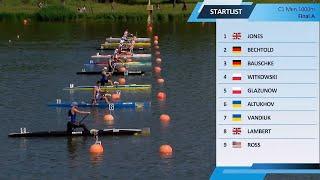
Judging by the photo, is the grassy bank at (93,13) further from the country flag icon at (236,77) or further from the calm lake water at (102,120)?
the country flag icon at (236,77)

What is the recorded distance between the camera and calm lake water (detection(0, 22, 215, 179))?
2567cm

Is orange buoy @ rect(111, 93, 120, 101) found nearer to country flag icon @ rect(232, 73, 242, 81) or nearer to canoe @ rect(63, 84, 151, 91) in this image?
canoe @ rect(63, 84, 151, 91)

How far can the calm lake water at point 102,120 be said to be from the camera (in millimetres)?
25672

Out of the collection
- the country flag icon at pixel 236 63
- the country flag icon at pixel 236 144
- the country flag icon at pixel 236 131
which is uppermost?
the country flag icon at pixel 236 63

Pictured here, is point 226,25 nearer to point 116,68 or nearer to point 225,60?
point 225,60

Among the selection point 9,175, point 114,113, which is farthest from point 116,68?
point 9,175

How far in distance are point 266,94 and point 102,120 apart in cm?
2841

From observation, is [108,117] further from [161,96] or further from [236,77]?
[236,77]

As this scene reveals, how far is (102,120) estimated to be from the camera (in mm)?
35125

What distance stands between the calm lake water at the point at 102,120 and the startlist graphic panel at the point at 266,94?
17183 mm

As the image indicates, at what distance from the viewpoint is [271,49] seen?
695cm

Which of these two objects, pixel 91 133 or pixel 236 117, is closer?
pixel 236 117

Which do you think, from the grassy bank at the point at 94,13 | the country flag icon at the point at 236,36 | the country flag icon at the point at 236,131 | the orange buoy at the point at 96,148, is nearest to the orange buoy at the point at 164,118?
the orange buoy at the point at 96,148

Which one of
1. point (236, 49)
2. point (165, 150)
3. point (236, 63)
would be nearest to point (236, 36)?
point (236, 49)
